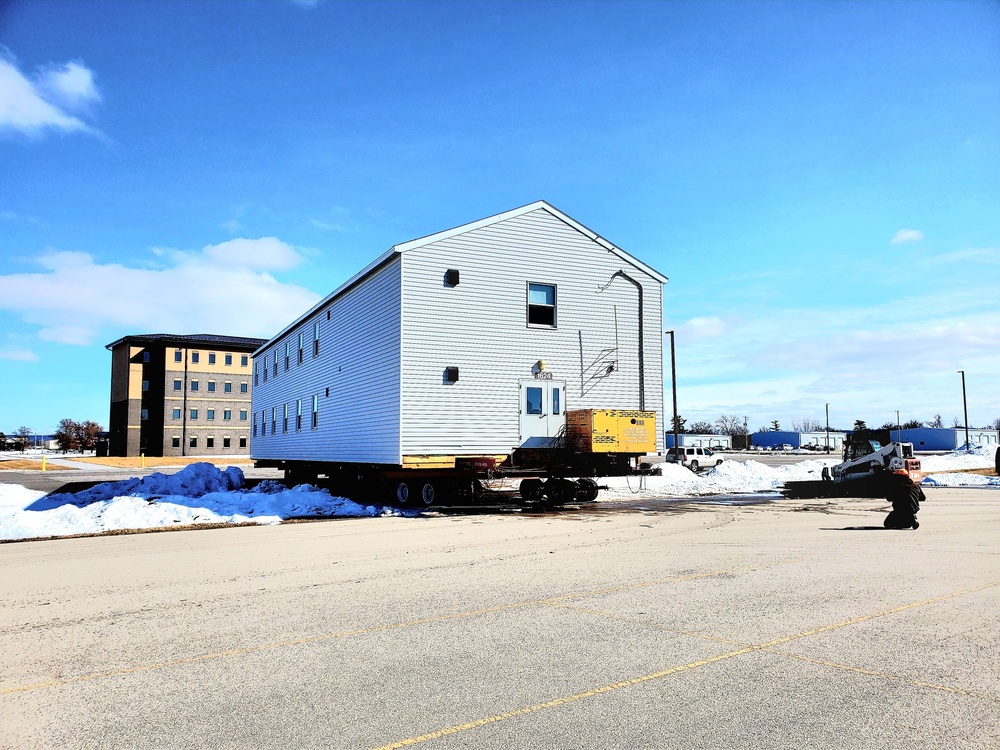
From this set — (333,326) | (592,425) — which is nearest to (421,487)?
(592,425)

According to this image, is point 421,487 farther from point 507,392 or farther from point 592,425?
point 592,425

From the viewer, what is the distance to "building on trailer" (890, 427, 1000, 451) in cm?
11038

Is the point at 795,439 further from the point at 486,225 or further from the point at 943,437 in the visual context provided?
the point at 486,225

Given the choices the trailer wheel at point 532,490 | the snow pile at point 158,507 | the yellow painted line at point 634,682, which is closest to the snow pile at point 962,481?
the trailer wheel at point 532,490

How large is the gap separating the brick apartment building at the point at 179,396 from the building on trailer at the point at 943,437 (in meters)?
91.2

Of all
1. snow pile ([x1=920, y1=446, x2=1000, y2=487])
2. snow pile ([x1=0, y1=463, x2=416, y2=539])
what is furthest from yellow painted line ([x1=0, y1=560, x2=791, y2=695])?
snow pile ([x1=920, y1=446, x2=1000, y2=487])

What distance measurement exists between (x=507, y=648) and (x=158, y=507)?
1445 cm

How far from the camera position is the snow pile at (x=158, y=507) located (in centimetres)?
1642

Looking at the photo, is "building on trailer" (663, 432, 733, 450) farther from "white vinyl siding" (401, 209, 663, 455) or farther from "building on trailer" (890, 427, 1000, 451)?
"white vinyl siding" (401, 209, 663, 455)

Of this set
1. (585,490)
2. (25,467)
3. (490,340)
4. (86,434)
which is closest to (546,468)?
(585,490)

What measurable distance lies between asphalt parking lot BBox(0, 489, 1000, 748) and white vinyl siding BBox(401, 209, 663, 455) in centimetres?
907

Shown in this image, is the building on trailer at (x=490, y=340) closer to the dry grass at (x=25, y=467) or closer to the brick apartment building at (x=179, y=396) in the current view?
the dry grass at (x=25, y=467)

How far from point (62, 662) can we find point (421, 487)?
15.3 meters

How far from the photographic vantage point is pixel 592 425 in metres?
21.0
